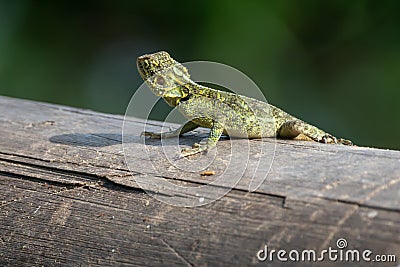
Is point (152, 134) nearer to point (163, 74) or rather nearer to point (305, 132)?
point (163, 74)

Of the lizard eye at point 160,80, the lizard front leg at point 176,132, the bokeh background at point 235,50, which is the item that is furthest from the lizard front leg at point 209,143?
the bokeh background at point 235,50

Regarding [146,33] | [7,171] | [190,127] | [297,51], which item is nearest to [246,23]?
[297,51]

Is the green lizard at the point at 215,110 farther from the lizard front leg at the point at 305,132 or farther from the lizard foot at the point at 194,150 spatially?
the lizard foot at the point at 194,150

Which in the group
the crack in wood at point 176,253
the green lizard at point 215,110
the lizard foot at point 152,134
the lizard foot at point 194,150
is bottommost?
the crack in wood at point 176,253

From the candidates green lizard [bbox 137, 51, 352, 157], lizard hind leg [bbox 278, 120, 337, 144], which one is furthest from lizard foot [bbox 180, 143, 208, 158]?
lizard hind leg [bbox 278, 120, 337, 144]

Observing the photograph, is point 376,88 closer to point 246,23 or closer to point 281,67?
point 281,67

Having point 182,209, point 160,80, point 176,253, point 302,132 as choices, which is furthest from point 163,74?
point 176,253

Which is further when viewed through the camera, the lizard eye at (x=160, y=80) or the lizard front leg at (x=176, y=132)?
the lizard eye at (x=160, y=80)
